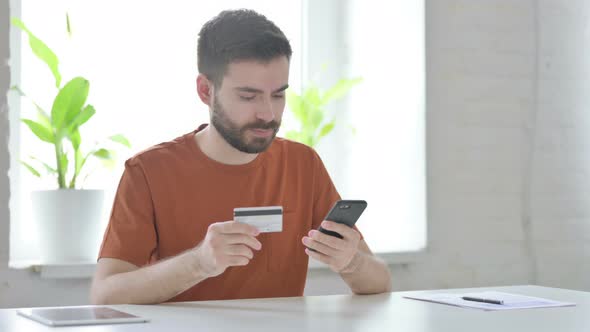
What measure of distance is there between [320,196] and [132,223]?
0.55 metres

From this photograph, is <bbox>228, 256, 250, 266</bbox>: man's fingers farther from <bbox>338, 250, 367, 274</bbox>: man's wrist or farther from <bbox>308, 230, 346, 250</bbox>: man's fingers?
<bbox>338, 250, 367, 274</bbox>: man's wrist

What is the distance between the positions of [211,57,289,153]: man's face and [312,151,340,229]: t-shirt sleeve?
9.3 inches

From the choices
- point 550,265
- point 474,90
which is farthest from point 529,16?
point 550,265

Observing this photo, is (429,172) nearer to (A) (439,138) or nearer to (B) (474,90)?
(A) (439,138)

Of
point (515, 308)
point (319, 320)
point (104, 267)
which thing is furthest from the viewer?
point (104, 267)

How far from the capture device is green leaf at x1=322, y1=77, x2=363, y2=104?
3240 millimetres

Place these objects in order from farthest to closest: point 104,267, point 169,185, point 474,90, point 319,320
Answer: point 474,90 < point 169,185 < point 104,267 < point 319,320

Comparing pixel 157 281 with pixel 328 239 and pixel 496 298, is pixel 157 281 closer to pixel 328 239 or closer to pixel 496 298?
pixel 328 239

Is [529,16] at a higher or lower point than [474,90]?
higher

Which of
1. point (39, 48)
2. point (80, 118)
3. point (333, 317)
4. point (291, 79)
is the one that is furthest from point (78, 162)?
point (333, 317)

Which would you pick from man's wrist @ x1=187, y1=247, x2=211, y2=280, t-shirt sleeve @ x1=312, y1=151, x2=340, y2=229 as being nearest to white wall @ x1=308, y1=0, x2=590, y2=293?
t-shirt sleeve @ x1=312, y1=151, x2=340, y2=229

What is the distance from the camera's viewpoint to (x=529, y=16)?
3.51 m

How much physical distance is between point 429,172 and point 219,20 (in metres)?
1.34

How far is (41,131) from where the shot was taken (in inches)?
106
